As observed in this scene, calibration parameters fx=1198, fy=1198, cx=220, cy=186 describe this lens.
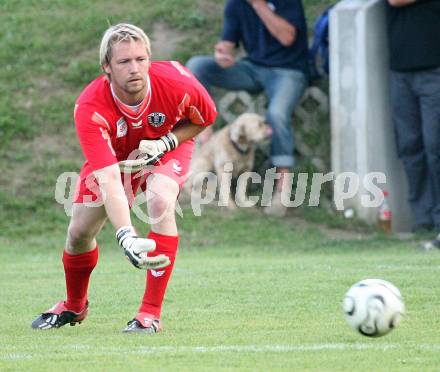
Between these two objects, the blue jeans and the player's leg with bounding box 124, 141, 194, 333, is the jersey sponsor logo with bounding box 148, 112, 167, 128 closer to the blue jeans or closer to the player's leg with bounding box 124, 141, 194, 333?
the player's leg with bounding box 124, 141, 194, 333

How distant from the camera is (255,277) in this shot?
977 cm

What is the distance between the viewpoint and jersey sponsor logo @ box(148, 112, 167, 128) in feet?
22.6

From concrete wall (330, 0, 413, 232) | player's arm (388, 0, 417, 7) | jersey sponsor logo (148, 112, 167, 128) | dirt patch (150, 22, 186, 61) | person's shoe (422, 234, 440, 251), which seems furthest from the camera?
dirt patch (150, 22, 186, 61)

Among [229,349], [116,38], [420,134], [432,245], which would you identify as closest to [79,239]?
[116,38]

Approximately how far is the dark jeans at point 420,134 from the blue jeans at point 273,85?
1.28 metres

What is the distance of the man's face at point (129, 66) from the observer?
6.54 meters

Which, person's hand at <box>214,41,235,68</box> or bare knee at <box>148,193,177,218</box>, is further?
person's hand at <box>214,41,235,68</box>

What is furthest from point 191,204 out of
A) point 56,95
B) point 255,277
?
point 255,277

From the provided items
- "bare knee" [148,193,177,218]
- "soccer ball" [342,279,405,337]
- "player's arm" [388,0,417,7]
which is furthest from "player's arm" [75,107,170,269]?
"player's arm" [388,0,417,7]

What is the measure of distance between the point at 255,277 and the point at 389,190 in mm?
4552

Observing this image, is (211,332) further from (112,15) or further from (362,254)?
(112,15)

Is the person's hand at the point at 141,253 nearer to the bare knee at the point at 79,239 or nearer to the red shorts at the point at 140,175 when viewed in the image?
the red shorts at the point at 140,175

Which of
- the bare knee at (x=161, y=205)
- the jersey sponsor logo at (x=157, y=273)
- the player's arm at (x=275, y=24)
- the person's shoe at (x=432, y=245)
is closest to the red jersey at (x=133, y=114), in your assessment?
the bare knee at (x=161, y=205)

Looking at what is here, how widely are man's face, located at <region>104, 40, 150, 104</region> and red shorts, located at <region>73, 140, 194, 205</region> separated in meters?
0.59
